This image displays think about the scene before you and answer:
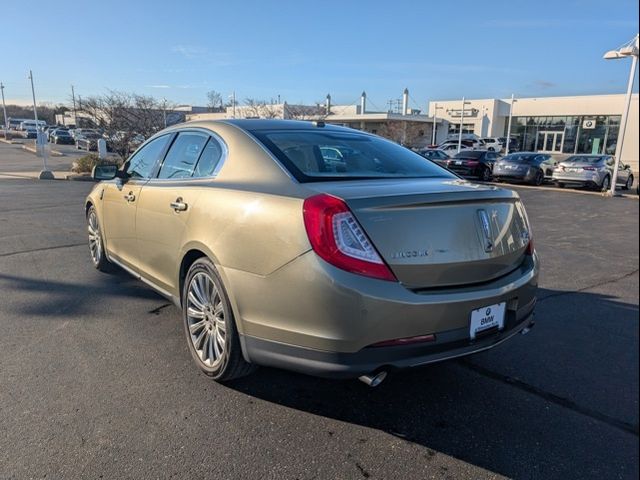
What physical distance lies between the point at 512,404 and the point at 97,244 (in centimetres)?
465

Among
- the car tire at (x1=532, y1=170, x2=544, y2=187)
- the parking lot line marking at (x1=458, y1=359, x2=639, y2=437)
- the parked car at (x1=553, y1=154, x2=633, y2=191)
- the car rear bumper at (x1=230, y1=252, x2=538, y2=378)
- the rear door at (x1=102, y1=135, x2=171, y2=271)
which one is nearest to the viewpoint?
the car rear bumper at (x1=230, y1=252, x2=538, y2=378)

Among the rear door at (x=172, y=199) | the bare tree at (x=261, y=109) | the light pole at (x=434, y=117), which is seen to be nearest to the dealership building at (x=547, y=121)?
the light pole at (x=434, y=117)

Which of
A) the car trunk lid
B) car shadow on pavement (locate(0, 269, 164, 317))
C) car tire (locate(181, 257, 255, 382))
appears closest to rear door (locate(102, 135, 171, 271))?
car shadow on pavement (locate(0, 269, 164, 317))

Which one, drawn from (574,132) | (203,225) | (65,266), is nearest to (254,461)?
(203,225)

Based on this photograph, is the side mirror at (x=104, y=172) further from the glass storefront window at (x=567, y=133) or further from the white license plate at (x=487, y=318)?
the glass storefront window at (x=567, y=133)

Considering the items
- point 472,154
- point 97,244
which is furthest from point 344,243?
point 472,154

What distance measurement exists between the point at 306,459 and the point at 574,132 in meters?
53.2

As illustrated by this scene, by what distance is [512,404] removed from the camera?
10.0 feet

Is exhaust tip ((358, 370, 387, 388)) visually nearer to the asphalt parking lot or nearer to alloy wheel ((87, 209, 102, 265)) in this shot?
the asphalt parking lot

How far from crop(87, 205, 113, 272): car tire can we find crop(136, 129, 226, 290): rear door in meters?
1.51

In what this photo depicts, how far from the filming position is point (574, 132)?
48031 millimetres

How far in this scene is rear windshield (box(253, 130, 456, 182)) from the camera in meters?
3.07

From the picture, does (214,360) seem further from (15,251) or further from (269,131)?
(15,251)

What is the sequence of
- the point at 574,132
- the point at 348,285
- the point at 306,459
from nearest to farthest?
the point at 348,285 → the point at 306,459 → the point at 574,132
